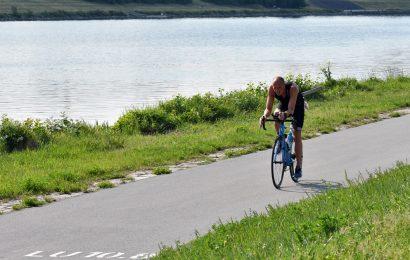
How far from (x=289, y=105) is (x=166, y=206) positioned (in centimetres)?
255

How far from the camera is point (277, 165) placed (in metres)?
13.3

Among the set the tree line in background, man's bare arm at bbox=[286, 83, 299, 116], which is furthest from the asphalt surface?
the tree line in background

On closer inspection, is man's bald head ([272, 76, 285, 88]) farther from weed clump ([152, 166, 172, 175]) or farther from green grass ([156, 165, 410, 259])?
green grass ([156, 165, 410, 259])

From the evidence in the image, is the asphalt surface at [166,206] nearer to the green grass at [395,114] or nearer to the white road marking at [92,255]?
the white road marking at [92,255]

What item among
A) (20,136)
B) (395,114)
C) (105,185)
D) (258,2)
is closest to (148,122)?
(20,136)

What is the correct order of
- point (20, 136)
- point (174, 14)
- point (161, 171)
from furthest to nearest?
point (174, 14)
point (20, 136)
point (161, 171)

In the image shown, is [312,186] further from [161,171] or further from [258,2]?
[258,2]

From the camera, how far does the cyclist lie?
1312cm

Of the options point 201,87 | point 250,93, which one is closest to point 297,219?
point 250,93

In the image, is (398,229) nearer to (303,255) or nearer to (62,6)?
(303,255)

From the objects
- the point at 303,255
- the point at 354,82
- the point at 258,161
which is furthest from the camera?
the point at 354,82

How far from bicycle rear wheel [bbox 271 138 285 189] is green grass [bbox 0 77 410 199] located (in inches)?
96.1

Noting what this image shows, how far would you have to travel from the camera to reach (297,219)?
925 centimetres

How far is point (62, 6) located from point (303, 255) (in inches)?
5287
